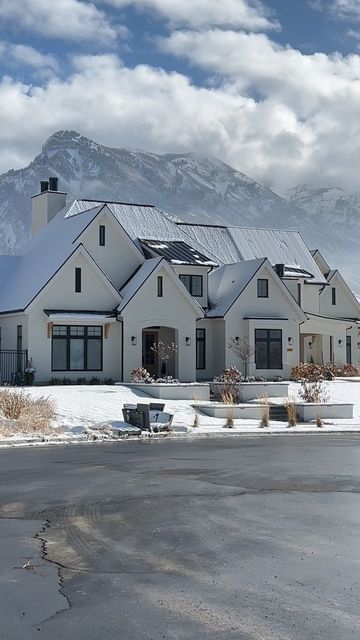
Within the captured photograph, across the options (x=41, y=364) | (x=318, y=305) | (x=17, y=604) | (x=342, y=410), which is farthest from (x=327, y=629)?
(x=318, y=305)

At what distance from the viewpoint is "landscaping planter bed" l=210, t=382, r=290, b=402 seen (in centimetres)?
3381

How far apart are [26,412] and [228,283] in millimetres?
20671

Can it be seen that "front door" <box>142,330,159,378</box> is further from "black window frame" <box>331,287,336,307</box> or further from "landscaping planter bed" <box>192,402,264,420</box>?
"black window frame" <box>331,287,336,307</box>

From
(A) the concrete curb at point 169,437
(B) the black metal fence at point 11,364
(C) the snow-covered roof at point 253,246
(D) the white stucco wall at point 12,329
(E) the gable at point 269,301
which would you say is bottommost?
(A) the concrete curb at point 169,437

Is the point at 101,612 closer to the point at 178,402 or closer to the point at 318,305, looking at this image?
the point at 178,402

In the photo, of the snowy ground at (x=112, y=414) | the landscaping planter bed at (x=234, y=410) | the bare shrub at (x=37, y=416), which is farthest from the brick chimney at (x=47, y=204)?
the bare shrub at (x=37, y=416)

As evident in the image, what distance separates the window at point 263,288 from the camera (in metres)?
41.7

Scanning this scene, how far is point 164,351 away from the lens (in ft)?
128

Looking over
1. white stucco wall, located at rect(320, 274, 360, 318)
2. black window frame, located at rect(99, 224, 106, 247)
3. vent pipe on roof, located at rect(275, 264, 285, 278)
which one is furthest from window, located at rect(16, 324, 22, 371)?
white stucco wall, located at rect(320, 274, 360, 318)

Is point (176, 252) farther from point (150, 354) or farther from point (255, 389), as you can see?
point (255, 389)

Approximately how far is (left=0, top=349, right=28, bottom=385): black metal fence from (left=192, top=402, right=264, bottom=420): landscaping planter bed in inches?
352

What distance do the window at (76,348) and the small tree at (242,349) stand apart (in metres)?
7.43

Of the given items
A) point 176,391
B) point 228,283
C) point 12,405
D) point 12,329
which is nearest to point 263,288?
point 228,283

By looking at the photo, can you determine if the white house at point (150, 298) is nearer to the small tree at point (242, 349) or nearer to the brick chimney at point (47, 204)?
the brick chimney at point (47, 204)
